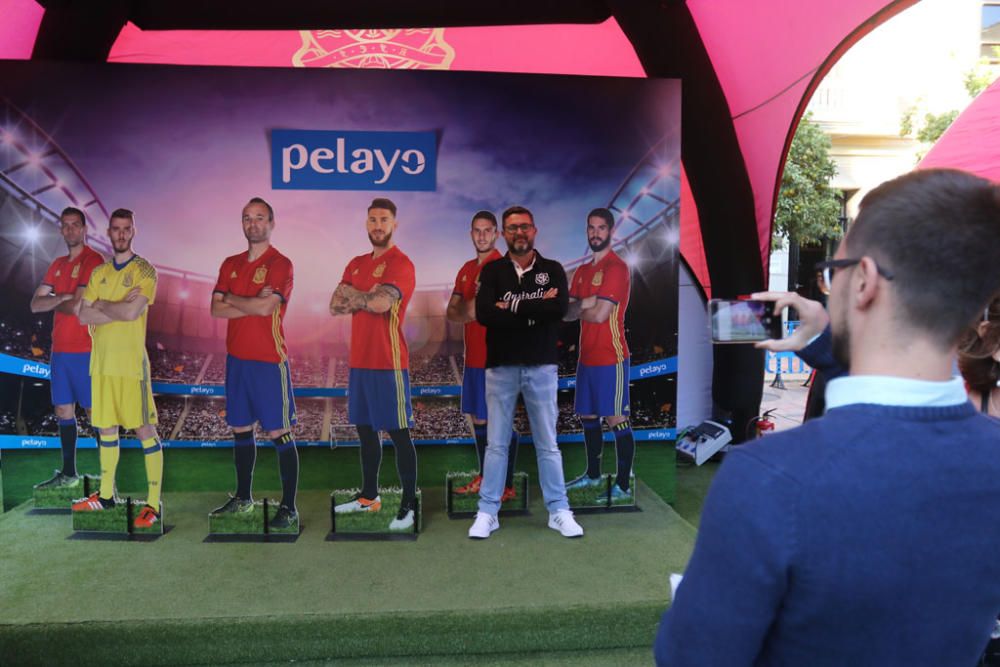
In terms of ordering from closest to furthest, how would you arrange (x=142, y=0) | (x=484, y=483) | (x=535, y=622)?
(x=535, y=622) < (x=484, y=483) < (x=142, y=0)

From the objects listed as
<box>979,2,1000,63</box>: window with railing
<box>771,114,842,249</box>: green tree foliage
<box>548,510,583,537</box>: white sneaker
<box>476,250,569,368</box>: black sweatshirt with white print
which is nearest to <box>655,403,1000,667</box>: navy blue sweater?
<box>476,250,569,368</box>: black sweatshirt with white print

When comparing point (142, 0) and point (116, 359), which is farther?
point (142, 0)

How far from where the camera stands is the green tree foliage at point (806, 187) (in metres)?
13.2

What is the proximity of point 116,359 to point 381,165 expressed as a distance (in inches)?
74.7

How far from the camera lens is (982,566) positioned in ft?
2.49

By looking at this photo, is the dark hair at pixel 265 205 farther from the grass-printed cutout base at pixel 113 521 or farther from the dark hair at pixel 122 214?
the grass-printed cutout base at pixel 113 521

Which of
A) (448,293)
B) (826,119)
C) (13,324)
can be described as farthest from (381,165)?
(826,119)

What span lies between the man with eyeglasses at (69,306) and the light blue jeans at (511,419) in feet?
7.89

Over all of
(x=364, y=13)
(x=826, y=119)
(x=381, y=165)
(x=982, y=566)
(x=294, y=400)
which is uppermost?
(x=826, y=119)

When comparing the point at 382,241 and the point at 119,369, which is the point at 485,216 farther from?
the point at 119,369

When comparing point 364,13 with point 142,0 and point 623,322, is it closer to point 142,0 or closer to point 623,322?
point 142,0

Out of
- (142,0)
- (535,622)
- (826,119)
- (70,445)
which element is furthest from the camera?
(826,119)

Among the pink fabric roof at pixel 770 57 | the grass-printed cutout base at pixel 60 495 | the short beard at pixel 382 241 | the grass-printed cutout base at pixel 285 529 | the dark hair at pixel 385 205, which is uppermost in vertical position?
the pink fabric roof at pixel 770 57

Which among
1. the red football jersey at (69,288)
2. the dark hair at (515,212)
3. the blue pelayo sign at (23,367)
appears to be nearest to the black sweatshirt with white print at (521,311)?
the dark hair at (515,212)
